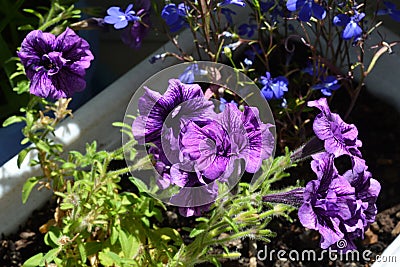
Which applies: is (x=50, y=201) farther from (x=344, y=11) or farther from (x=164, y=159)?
(x=344, y=11)

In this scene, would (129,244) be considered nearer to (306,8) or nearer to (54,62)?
(54,62)

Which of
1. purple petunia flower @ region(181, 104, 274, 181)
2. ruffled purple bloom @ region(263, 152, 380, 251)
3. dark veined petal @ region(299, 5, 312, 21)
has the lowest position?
ruffled purple bloom @ region(263, 152, 380, 251)

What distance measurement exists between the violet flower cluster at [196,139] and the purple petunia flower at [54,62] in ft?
0.63

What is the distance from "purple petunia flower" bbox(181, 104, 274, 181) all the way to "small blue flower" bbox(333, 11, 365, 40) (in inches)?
13.5

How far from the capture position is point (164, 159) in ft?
2.69

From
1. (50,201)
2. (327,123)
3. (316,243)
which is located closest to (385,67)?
(316,243)

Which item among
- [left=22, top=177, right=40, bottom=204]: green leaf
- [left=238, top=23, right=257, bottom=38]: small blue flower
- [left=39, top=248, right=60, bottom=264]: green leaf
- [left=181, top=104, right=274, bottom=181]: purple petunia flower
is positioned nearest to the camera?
[left=181, top=104, right=274, bottom=181]: purple petunia flower

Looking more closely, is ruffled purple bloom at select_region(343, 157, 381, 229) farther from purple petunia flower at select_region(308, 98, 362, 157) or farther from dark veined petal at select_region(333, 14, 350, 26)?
dark veined petal at select_region(333, 14, 350, 26)

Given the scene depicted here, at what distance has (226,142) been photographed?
0.77 metres

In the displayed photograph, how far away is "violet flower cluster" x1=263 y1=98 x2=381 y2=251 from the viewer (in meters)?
0.82

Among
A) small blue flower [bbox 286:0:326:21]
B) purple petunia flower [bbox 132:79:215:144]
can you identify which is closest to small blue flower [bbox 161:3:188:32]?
small blue flower [bbox 286:0:326:21]

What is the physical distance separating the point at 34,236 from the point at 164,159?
54cm

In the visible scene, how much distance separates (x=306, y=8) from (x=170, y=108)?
0.36 meters

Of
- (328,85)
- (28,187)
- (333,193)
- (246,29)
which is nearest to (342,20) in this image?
(328,85)
